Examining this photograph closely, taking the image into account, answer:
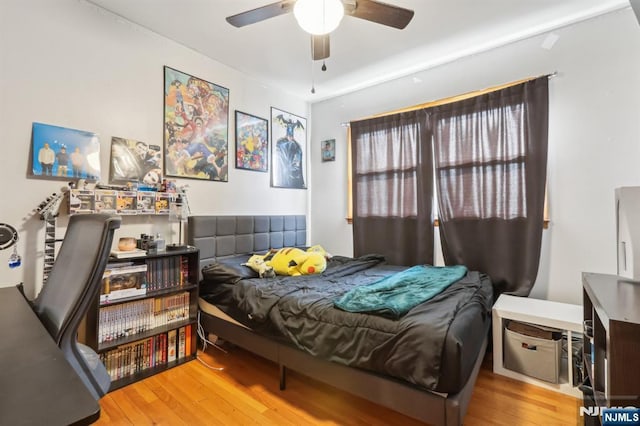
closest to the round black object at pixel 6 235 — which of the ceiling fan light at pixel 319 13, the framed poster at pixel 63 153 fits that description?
the framed poster at pixel 63 153

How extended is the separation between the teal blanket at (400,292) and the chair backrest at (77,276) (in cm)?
128

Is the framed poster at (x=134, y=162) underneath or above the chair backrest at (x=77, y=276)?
above

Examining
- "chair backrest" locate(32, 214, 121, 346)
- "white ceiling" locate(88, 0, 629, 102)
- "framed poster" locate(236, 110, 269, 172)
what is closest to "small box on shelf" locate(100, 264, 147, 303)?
"chair backrest" locate(32, 214, 121, 346)

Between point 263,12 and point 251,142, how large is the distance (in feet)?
5.54

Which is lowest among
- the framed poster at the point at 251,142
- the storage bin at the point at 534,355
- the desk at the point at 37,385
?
the storage bin at the point at 534,355

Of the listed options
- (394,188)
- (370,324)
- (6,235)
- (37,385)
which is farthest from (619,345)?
(6,235)

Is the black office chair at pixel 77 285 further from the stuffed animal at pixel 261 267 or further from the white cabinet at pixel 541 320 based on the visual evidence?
the white cabinet at pixel 541 320

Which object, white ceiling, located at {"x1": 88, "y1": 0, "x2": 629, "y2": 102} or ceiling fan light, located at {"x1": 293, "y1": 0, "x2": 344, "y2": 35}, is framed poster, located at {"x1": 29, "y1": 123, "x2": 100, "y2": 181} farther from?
→ ceiling fan light, located at {"x1": 293, "y1": 0, "x2": 344, "y2": 35}

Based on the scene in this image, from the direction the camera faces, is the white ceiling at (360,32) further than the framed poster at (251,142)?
No

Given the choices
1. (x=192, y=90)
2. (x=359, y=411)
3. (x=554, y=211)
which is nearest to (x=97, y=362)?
(x=359, y=411)

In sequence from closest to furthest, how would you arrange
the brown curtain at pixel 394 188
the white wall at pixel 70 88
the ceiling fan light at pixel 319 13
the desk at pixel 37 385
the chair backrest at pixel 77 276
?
1. the desk at pixel 37 385
2. the chair backrest at pixel 77 276
3. the ceiling fan light at pixel 319 13
4. the white wall at pixel 70 88
5. the brown curtain at pixel 394 188

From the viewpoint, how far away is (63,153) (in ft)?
6.69

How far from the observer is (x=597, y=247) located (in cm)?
233

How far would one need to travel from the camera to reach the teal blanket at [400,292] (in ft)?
5.55
